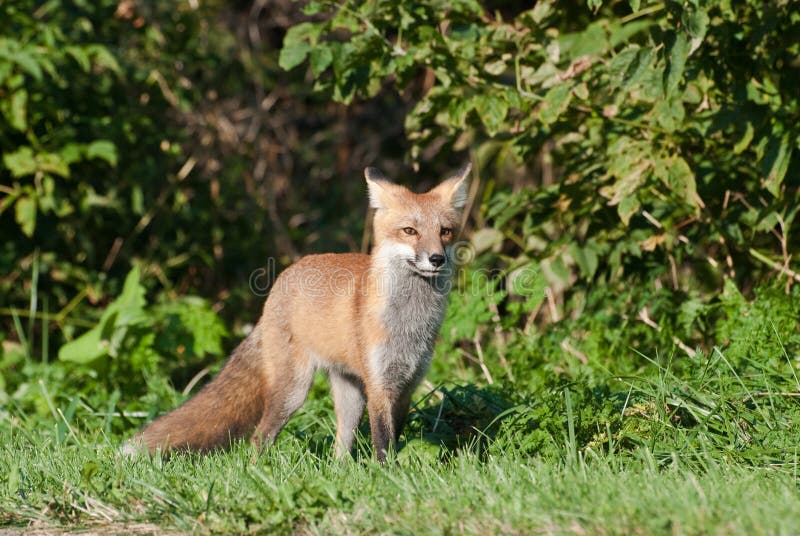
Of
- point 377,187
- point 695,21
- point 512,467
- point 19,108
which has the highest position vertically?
point 695,21

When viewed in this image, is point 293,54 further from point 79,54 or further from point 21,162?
point 21,162

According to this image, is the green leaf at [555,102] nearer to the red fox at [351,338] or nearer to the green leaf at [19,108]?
the red fox at [351,338]

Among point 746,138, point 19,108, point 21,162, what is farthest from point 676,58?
point 21,162

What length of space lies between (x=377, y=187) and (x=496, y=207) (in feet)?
3.86

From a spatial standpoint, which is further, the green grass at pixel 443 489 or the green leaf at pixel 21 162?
the green leaf at pixel 21 162

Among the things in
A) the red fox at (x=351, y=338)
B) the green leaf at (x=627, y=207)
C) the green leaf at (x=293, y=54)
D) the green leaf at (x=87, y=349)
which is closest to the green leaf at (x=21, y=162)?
the green leaf at (x=87, y=349)

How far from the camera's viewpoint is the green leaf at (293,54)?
17.1 ft

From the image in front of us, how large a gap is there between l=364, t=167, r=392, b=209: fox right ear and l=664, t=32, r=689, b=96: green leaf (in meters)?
1.64

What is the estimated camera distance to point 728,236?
5.86 m

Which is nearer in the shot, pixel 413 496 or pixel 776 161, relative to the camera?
Answer: pixel 413 496

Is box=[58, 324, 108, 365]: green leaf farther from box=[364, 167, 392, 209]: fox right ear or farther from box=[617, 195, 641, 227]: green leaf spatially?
box=[617, 195, 641, 227]: green leaf

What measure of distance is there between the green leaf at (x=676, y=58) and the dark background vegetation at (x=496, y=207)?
12mm

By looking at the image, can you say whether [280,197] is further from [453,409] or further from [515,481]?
[515,481]

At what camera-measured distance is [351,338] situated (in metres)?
4.91
